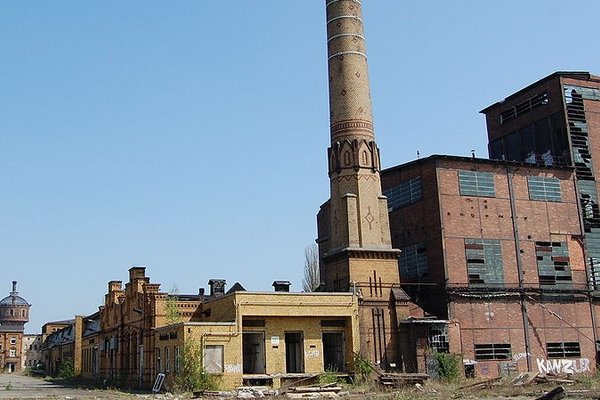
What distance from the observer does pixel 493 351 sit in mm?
35219

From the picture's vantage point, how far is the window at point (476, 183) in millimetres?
37125

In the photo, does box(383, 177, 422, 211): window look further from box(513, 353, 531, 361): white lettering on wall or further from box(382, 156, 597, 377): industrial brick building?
box(513, 353, 531, 361): white lettering on wall

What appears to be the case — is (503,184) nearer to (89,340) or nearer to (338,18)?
(338,18)

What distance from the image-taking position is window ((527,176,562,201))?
38781mm

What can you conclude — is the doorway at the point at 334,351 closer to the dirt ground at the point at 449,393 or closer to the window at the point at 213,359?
the dirt ground at the point at 449,393

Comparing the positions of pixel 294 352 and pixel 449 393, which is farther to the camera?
pixel 294 352

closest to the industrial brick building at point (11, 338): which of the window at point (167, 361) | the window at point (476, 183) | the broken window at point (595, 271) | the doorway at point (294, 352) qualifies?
the window at point (167, 361)

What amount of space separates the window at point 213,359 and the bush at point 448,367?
411 inches

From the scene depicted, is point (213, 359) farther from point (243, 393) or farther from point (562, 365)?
point (562, 365)

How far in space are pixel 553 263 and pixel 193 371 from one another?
20.9m

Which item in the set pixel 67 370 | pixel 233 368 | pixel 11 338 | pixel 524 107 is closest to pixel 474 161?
pixel 524 107

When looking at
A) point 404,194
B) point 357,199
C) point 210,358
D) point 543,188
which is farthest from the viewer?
point 404,194

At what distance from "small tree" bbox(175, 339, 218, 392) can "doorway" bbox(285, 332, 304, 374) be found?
4490mm

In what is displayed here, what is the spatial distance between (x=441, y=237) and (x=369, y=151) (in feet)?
19.2
